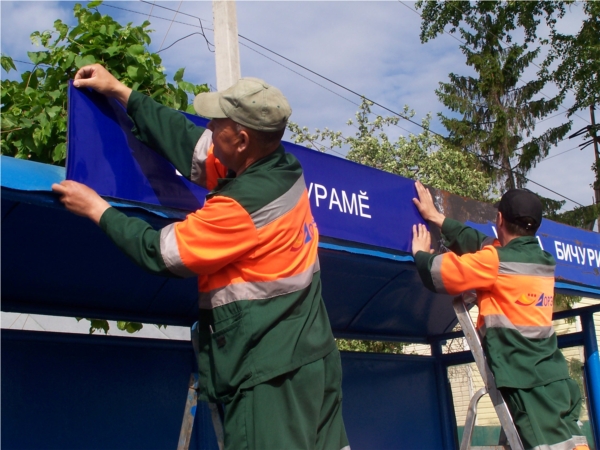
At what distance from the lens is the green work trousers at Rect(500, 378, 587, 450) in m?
3.37

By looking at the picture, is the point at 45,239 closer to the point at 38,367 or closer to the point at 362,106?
the point at 38,367

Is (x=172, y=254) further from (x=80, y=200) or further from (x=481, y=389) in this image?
(x=481, y=389)

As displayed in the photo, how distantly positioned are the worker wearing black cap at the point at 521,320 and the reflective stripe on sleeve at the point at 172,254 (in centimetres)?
164

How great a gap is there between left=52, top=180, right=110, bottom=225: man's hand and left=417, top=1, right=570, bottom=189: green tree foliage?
21.6 metres

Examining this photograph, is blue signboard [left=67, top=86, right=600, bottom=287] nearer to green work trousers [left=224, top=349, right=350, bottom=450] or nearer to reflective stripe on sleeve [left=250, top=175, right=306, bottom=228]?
reflective stripe on sleeve [left=250, top=175, right=306, bottom=228]

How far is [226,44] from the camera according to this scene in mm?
6996

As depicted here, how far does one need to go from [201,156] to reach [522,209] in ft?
5.89

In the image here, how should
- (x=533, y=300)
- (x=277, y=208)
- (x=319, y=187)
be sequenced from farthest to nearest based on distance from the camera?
(x=533, y=300), (x=319, y=187), (x=277, y=208)

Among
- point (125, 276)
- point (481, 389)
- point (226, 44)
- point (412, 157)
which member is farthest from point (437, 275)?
point (412, 157)

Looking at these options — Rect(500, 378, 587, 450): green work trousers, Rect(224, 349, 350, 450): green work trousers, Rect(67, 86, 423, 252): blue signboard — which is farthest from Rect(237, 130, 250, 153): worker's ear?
Rect(500, 378, 587, 450): green work trousers

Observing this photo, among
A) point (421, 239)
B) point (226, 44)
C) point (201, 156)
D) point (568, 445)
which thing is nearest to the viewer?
point (201, 156)

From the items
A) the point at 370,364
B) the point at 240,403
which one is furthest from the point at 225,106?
the point at 370,364

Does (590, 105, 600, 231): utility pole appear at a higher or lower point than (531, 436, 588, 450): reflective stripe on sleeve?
higher

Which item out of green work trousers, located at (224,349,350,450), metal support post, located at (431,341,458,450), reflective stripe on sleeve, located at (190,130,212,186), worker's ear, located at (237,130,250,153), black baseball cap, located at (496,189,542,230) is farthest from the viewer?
metal support post, located at (431,341,458,450)
